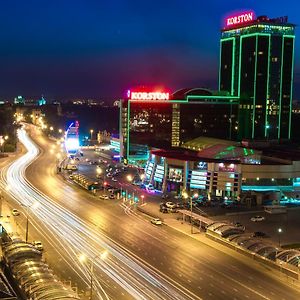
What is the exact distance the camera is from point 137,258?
158 ft

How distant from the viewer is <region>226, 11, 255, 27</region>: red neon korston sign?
12344cm

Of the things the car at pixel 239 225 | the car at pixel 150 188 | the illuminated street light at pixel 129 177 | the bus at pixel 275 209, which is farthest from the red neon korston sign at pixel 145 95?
the car at pixel 239 225

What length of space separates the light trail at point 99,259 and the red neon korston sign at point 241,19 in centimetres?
7140

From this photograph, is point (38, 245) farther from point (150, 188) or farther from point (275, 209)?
point (150, 188)

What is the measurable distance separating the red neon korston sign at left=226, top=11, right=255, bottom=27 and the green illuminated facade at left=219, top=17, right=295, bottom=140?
1.40 metres

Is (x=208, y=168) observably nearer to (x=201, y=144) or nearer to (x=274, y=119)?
(x=201, y=144)

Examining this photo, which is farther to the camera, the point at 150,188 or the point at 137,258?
the point at 150,188

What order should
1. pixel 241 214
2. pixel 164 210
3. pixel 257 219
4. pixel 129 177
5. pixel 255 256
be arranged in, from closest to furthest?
pixel 255 256 < pixel 257 219 < pixel 164 210 < pixel 241 214 < pixel 129 177

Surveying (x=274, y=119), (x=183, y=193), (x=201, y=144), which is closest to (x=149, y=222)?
(x=183, y=193)

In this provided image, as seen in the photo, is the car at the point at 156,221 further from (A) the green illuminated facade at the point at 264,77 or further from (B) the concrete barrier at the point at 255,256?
(A) the green illuminated facade at the point at 264,77

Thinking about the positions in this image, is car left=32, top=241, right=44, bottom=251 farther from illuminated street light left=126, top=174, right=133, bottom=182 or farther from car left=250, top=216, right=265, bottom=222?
illuminated street light left=126, top=174, right=133, bottom=182

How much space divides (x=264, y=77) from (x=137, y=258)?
84.2m

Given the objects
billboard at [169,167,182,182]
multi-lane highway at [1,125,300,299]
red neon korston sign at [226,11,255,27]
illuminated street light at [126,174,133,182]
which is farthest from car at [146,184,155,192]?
red neon korston sign at [226,11,255,27]

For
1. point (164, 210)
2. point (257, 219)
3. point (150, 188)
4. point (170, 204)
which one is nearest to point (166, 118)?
point (150, 188)
